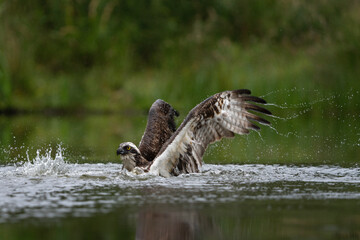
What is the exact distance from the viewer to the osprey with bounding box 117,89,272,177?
10.2m

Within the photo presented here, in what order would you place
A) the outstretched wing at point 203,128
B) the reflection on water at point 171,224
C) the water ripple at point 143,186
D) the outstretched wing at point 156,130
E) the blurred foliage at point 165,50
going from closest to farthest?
the reflection on water at point 171,224 < the water ripple at point 143,186 < the outstretched wing at point 203,128 < the outstretched wing at point 156,130 < the blurred foliage at point 165,50

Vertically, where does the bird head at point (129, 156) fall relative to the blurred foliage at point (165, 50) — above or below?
below

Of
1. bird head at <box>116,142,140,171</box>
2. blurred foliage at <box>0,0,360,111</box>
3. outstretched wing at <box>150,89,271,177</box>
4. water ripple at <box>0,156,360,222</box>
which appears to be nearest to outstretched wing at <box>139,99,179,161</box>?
water ripple at <box>0,156,360,222</box>

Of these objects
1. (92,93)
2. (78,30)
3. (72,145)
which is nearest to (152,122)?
(72,145)

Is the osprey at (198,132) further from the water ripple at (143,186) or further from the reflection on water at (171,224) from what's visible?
the reflection on water at (171,224)

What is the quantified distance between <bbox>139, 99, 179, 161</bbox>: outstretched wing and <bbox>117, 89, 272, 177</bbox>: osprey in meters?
0.63

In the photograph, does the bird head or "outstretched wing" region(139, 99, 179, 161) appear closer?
the bird head

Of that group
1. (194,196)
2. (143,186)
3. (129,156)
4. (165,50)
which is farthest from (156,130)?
(165,50)

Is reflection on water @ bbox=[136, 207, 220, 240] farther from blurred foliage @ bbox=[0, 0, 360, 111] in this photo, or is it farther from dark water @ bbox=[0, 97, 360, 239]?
blurred foliage @ bbox=[0, 0, 360, 111]

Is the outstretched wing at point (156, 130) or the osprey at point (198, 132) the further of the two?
the outstretched wing at point (156, 130)

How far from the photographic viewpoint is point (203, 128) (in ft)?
34.2

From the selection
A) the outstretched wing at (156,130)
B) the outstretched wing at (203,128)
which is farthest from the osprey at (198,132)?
the outstretched wing at (156,130)

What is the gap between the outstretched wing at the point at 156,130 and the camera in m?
11.5

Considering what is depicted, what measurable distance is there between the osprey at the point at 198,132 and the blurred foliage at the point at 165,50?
31.0 feet
